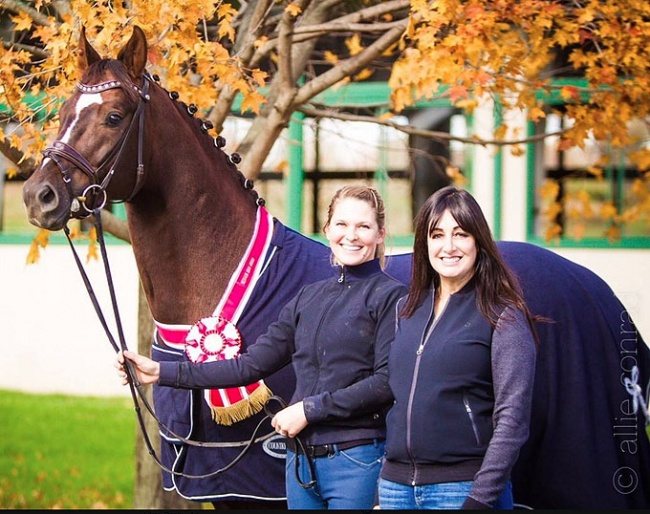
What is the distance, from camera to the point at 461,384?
2.56m

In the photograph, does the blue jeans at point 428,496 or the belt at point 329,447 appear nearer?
the blue jeans at point 428,496

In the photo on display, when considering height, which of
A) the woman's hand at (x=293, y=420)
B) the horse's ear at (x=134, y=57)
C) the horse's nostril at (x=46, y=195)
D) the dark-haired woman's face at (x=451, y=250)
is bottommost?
the woman's hand at (x=293, y=420)

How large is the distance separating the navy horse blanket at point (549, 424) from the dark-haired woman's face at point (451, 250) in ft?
2.58

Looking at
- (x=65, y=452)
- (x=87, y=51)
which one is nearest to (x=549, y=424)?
(x=87, y=51)

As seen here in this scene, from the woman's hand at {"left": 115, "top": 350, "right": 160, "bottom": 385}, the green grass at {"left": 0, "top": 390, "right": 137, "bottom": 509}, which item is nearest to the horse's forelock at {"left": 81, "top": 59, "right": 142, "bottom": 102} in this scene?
the woman's hand at {"left": 115, "top": 350, "right": 160, "bottom": 385}

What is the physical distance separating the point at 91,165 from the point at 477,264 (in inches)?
51.4

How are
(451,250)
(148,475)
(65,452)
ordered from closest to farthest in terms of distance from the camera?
(451,250) → (148,475) → (65,452)

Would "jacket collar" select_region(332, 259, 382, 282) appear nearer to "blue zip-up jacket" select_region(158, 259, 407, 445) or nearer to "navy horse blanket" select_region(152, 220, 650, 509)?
"blue zip-up jacket" select_region(158, 259, 407, 445)

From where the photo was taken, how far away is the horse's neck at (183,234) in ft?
11.1

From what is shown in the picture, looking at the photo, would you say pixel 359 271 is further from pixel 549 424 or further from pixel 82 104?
pixel 82 104

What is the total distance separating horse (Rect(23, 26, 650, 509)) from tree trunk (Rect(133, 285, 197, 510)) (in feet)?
6.03

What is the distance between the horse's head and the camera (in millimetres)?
3041
